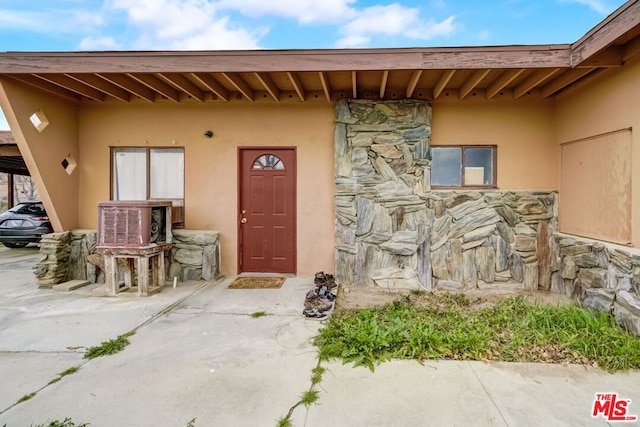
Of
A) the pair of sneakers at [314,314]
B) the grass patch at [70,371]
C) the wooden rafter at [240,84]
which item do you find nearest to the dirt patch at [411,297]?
the pair of sneakers at [314,314]

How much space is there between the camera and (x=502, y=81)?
4.26m

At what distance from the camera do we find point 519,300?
155 inches

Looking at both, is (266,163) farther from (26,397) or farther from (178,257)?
(26,397)

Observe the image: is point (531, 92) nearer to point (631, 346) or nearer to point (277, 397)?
point (631, 346)

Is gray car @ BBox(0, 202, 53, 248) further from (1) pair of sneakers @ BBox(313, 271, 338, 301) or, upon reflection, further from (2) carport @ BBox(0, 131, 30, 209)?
(1) pair of sneakers @ BBox(313, 271, 338, 301)

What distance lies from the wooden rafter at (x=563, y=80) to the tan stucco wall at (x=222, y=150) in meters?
3.14

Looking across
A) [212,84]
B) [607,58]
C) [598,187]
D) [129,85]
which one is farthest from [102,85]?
[598,187]

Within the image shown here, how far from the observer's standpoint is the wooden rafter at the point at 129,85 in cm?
413

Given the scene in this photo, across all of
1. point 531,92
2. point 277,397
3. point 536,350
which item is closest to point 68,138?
point 277,397

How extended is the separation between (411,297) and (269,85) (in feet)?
11.7

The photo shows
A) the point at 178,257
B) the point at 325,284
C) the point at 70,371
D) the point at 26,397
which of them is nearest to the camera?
the point at 26,397

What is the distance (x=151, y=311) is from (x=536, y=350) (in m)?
4.03

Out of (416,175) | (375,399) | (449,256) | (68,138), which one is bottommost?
(375,399)

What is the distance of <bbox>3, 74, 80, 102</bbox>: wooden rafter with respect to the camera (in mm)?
4184
